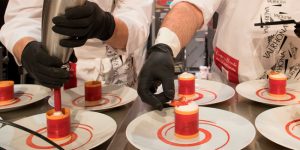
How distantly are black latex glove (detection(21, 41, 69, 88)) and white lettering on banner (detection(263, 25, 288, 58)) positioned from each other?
2.50 feet

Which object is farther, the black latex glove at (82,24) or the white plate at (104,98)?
the white plate at (104,98)

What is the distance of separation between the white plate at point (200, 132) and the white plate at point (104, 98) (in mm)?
201

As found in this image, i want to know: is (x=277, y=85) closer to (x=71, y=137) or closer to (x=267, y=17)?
(x=267, y=17)

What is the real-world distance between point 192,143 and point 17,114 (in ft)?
2.00

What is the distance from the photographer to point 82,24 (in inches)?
37.7

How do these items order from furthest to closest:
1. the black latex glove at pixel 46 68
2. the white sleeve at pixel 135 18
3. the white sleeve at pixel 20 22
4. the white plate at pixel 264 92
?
the white sleeve at pixel 135 18
the white sleeve at pixel 20 22
the white plate at pixel 264 92
the black latex glove at pixel 46 68

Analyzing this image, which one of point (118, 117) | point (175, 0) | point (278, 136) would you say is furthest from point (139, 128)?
point (175, 0)

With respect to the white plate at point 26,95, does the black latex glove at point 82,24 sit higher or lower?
higher

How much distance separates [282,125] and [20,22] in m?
1.06

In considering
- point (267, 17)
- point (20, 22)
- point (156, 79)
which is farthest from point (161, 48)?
point (20, 22)

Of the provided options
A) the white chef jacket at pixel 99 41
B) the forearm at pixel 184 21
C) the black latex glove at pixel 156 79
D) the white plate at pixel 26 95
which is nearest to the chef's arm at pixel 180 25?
the forearm at pixel 184 21

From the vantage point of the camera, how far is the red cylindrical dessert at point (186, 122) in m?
0.80

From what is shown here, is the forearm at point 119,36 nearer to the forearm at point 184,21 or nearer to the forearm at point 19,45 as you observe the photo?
the forearm at point 184,21

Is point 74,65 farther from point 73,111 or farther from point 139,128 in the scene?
point 139,128
